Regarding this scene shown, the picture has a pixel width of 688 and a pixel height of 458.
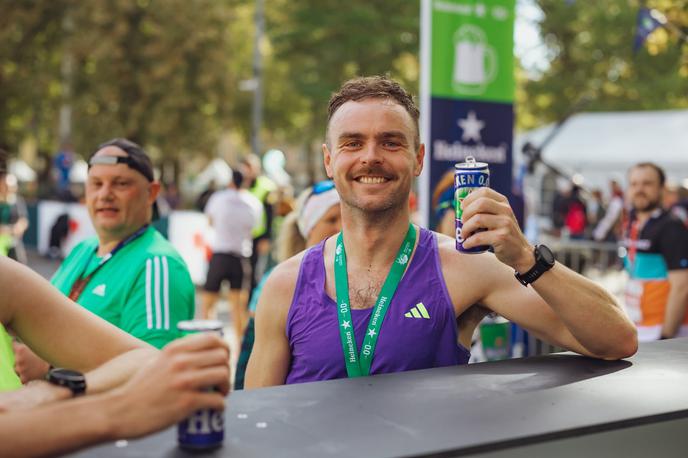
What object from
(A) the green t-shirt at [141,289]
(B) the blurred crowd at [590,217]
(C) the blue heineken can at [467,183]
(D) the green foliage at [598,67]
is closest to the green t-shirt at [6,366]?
(A) the green t-shirt at [141,289]

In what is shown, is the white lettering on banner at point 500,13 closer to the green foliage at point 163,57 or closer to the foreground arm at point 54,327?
the foreground arm at point 54,327

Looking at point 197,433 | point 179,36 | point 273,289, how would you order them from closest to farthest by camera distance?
1. point 197,433
2. point 273,289
3. point 179,36

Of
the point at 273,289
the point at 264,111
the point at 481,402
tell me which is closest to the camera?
the point at 481,402

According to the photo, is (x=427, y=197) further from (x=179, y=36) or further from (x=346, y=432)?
(x=179, y=36)

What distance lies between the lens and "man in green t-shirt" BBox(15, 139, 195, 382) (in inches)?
136

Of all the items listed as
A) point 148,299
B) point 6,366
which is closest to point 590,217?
point 148,299

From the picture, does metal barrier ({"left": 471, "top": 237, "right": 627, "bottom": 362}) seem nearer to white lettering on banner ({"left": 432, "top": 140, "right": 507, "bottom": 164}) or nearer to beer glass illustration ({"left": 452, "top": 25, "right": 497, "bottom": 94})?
white lettering on banner ({"left": 432, "top": 140, "right": 507, "bottom": 164})

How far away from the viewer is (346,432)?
169 centimetres

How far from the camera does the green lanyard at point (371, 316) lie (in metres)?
2.51

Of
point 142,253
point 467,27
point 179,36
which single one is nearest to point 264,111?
point 179,36

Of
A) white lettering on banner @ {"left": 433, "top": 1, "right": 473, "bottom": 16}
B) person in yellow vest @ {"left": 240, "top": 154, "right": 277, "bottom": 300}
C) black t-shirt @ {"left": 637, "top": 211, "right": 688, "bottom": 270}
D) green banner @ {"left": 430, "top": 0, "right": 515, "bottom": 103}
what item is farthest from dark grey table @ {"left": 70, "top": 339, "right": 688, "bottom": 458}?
person in yellow vest @ {"left": 240, "top": 154, "right": 277, "bottom": 300}

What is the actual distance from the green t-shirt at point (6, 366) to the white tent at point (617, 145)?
18512mm

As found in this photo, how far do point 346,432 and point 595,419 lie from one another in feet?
1.86

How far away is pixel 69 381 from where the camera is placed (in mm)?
1622
